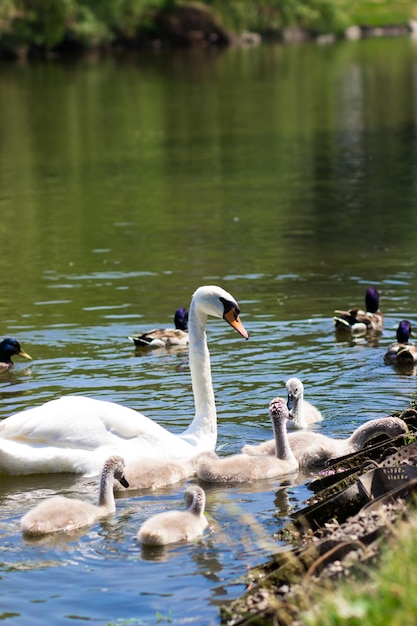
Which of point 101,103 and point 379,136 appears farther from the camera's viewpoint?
point 101,103

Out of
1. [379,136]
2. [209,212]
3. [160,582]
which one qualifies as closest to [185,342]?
[160,582]

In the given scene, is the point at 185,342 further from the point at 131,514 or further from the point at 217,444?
the point at 131,514

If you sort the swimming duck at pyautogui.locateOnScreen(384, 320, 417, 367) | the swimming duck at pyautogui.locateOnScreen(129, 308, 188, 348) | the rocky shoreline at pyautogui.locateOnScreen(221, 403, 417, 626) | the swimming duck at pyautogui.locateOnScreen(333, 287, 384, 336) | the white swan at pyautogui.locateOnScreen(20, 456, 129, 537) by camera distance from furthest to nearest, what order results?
the swimming duck at pyautogui.locateOnScreen(333, 287, 384, 336) → the swimming duck at pyautogui.locateOnScreen(129, 308, 188, 348) → the swimming duck at pyautogui.locateOnScreen(384, 320, 417, 367) → the white swan at pyautogui.locateOnScreen(20, 456, 129, 537) → the rocky shoreline at pyautogui.locateOnScreen(221, 403, 417, 626)

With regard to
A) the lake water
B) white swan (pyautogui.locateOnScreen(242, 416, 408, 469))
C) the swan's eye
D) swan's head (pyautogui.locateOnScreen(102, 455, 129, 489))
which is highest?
the swan's eye

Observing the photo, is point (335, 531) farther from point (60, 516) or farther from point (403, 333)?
point (403, 333)

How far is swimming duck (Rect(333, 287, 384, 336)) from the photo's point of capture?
49.4ft

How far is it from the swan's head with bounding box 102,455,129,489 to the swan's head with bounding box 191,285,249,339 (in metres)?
2.10

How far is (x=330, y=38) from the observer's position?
102500mm

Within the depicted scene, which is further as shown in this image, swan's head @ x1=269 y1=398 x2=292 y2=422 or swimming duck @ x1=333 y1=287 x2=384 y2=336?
swimming duck @ x1=333 y1=287 x2=384 y2=336

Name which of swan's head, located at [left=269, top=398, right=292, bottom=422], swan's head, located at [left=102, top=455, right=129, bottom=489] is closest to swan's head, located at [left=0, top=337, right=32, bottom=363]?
swan's head, located at [left=269, top=398, right=292, bottom=422]

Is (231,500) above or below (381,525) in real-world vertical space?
below

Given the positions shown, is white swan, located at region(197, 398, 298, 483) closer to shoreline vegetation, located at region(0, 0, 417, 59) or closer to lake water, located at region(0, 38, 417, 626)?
lake water, located at region(0, 38, 417, 626)

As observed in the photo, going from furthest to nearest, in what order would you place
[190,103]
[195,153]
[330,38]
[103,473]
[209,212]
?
[330,38] → [190,103] → [195,153] → [209,212] → [103,473]

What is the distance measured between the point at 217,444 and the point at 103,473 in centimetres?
207
